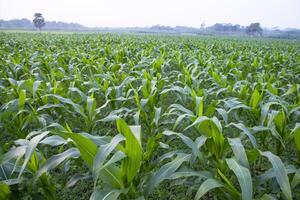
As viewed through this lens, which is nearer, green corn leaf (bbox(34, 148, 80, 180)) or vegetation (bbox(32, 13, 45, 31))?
green corn leaf (bbox(34, 148, 80, 180))

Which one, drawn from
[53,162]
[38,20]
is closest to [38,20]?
[38,20]

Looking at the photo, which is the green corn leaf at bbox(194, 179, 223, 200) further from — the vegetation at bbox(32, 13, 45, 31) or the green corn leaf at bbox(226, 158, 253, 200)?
the vegetation at bbox(32, 13, 45, 31)

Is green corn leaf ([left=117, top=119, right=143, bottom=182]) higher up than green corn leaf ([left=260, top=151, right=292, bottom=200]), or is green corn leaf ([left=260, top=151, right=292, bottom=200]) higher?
green corn leaf ([left=117, top=119, right=143, bottom=182])

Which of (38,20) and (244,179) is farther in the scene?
(38,20)

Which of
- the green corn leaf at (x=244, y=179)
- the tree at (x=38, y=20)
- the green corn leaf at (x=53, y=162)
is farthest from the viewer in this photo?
the tree at (x=38, y=20)

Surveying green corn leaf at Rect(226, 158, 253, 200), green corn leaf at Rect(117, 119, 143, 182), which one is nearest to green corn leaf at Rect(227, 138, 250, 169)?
green corn leaf at Rect(226, 158, 253, 200)

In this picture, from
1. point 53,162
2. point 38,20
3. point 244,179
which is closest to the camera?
point 244,179

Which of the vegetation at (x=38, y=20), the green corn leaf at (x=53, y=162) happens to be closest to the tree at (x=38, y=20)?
the vegetation at (x=38, y=20)

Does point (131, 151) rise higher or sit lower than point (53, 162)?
higher

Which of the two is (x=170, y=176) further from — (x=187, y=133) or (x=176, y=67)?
(x=176, y=67)

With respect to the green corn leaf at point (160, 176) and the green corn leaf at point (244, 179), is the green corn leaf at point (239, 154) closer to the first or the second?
the green corn leaf at point (244, 179)

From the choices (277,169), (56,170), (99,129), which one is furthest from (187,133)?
(277,169)

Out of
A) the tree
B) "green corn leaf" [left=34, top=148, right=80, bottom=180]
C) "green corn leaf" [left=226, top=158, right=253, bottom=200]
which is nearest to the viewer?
"green corn leaf" [left=226, top=158, right=253, bottom=200]

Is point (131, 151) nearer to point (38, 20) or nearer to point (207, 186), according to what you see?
point (207, 186)
